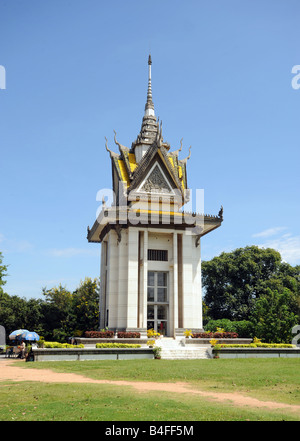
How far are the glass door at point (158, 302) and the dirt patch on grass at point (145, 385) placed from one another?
1544cm

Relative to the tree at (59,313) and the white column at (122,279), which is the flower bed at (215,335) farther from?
the tree at (59,313)

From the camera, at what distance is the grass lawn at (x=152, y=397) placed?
895 centimetres

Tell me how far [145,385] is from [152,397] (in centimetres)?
276

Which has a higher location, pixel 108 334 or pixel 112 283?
pixel 112 283

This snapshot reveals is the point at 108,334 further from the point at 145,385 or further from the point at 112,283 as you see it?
the point at 145,385

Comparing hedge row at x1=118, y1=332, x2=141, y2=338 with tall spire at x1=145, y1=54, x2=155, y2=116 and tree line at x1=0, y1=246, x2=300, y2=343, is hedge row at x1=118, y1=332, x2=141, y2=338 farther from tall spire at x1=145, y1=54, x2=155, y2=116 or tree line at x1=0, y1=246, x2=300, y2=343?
tall spire at x1=145, y1=54, x2=155, y2=116

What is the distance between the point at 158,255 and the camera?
34.7 meters

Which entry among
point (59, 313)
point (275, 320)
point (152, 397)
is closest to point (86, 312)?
point (59, 313)

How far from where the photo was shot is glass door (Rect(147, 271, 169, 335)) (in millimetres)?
33875

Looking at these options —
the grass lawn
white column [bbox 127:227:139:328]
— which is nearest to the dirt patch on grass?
the grass lawn

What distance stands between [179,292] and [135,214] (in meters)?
7.09

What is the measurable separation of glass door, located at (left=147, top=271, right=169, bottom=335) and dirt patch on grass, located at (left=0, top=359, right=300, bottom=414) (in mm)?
15442
